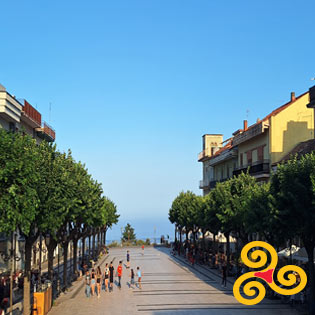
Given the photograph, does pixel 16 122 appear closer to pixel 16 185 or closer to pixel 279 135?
pixel 16 185

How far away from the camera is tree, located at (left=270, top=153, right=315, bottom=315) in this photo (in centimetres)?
2180

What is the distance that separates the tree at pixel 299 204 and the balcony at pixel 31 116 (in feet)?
75.0

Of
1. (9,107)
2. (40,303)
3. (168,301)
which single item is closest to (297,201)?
(168,301)

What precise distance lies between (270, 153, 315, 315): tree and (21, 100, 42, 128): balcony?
22.9 meters

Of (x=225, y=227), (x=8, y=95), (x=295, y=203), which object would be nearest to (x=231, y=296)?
(x=295, y=203)

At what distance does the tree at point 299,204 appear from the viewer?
2180cm

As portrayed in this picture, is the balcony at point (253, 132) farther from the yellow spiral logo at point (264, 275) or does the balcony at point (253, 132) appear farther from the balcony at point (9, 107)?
the yellow spiral logo at point (264, 275)

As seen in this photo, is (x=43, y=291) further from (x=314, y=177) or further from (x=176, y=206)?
(x=176, y=206)

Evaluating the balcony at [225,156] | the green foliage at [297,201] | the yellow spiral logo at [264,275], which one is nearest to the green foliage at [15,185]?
the yellow spiral logo at [264,275]

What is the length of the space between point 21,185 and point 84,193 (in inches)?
459

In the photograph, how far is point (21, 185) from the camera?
728 inches

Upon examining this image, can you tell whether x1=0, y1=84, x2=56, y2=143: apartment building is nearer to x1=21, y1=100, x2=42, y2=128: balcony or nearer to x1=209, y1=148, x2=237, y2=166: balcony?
x1=21, y1=100, x2=42, y2=128: balcony

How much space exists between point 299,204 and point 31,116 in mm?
26895

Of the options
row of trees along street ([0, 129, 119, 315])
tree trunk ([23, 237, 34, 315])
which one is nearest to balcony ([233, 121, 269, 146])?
row of trees along street ([0, 129, 119, 315])
